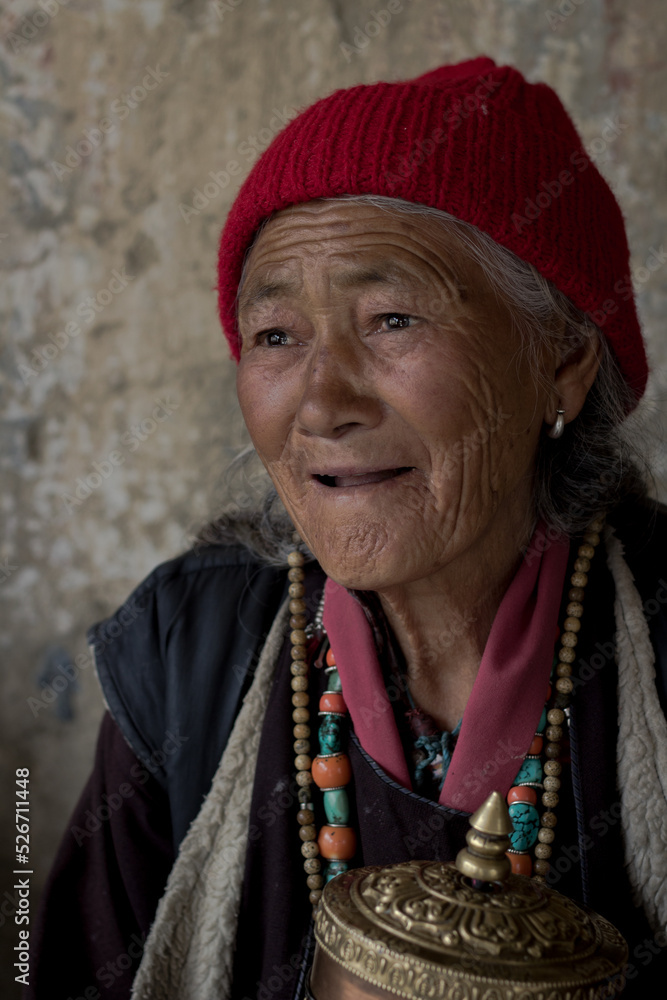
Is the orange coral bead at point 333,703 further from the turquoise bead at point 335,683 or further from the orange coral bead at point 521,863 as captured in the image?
the orange coral bead at point 521,863

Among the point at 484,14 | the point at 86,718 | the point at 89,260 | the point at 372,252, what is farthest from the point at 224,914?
the point at 484,14

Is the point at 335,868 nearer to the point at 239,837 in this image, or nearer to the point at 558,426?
the point at 239,837

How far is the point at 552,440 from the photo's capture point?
1.74 meters

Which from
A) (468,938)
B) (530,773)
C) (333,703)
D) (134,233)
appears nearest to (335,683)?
(333,703)

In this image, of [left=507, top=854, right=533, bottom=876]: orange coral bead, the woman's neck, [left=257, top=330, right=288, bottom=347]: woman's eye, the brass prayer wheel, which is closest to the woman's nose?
[left=257, top=330, right=288, bottom=347]: woman's eye

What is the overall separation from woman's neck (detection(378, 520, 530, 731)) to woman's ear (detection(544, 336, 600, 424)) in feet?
0.81

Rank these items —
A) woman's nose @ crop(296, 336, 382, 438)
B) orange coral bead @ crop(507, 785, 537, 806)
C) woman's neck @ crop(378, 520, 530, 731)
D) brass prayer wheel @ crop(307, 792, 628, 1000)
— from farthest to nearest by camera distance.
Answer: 1. woman's neck @ crop(378, 520, 530, 731)
2. orange coral bead @ crop(507, 785, 537, 806)
3. woman's nose @ crop(296, 336, 382, 438)
4. brass prayer wheel @ crop(307, 792, 628, 1000)

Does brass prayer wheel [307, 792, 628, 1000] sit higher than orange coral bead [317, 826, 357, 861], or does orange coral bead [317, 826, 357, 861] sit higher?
brass prayer wheel [307, 792, 628, 1000]

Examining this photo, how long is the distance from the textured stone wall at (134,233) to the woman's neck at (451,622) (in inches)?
43.4

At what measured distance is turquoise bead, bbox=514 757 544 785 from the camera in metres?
1.48

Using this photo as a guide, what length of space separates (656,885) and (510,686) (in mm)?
387

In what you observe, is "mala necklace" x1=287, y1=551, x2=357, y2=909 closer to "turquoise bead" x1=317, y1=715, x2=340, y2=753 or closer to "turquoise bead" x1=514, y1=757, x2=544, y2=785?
"turquoise bead" x1=317, y1=715, x2=340, y2=753

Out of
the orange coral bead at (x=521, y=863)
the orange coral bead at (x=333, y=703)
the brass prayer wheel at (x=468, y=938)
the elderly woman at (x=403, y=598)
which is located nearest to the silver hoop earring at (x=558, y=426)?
the elderly woman at (x=403, y=598)

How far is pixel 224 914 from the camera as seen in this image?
59.4 inches
